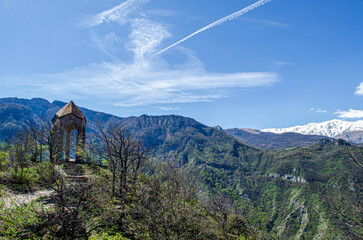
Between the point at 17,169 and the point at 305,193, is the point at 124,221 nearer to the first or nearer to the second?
the point at 17,169

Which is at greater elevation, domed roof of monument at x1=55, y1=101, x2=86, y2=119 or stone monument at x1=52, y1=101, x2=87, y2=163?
domed roof of monument at x1=55, y1=101, x2=86, y2=119

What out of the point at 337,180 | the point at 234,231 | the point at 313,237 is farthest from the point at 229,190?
the point at 234,231

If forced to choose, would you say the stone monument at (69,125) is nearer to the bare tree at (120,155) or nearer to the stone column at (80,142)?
the stone column at (80,142)

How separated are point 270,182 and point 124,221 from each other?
655 ft

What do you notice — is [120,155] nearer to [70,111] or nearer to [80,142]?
[80,142]

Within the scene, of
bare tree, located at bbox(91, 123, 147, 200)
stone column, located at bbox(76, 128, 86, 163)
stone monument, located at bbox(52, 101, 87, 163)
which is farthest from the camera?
stone column, located at bbox(76, 128, 86, 163)

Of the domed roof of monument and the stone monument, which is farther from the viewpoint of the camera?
the domed roof of monument

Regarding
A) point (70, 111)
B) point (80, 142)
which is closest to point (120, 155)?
point (80, 142)

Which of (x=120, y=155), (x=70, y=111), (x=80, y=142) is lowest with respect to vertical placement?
(x=120, y=155)

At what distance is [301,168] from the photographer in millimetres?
174375

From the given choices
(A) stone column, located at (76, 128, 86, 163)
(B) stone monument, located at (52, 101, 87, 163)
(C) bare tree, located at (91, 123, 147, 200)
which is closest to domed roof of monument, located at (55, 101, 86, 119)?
(B) stone monument, located at (52, 101, 87, 163)

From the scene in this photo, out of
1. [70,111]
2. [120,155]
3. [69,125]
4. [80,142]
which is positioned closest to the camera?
[120,155]

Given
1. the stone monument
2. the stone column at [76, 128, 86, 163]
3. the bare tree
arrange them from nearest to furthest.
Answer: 1. the bare tree
2. the stone monument
3. the stone column at [76, 128, 86, 163]

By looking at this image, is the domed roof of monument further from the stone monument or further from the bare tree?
the bare tree
